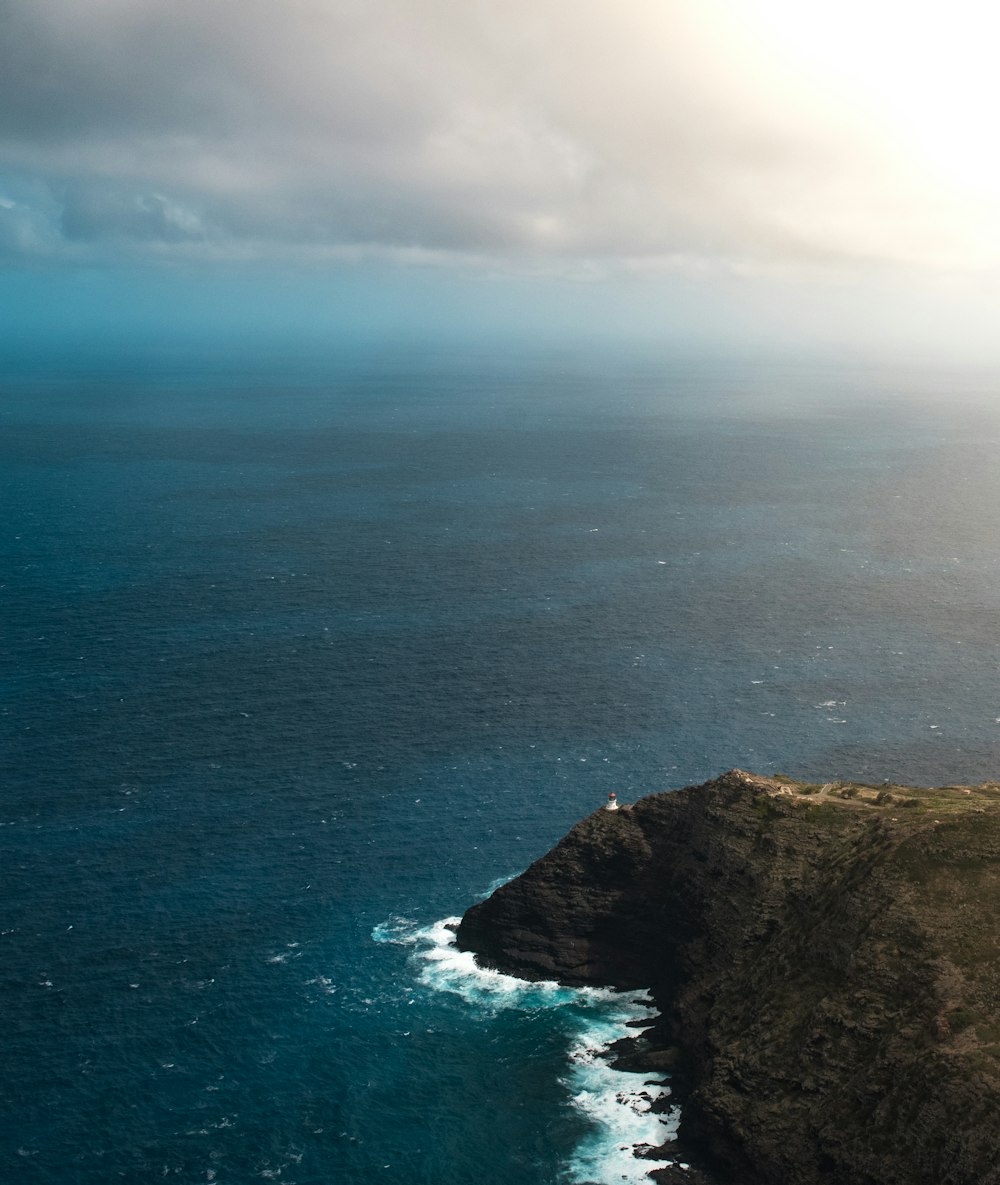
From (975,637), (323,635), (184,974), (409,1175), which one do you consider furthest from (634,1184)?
(975,637)

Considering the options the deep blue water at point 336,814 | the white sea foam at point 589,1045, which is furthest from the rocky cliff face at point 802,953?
the deep blue water at point 336,814

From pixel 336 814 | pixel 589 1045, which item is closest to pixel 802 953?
pixel 589 1045

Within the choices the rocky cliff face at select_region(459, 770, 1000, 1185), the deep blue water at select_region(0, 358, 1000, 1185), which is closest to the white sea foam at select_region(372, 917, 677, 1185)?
the deep blue water at select_region(0, 358, 1000, 1185)

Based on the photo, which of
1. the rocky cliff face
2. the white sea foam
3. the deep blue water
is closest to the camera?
the rocky cliff face

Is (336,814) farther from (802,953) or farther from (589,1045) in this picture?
(802,953)

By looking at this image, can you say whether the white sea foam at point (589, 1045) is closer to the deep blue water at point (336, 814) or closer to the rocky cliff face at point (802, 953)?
the deep blue water at point (336, 814)

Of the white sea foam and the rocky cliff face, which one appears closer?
the rocky cliff face

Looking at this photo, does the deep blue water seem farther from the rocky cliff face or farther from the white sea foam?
the rocky cliff face
